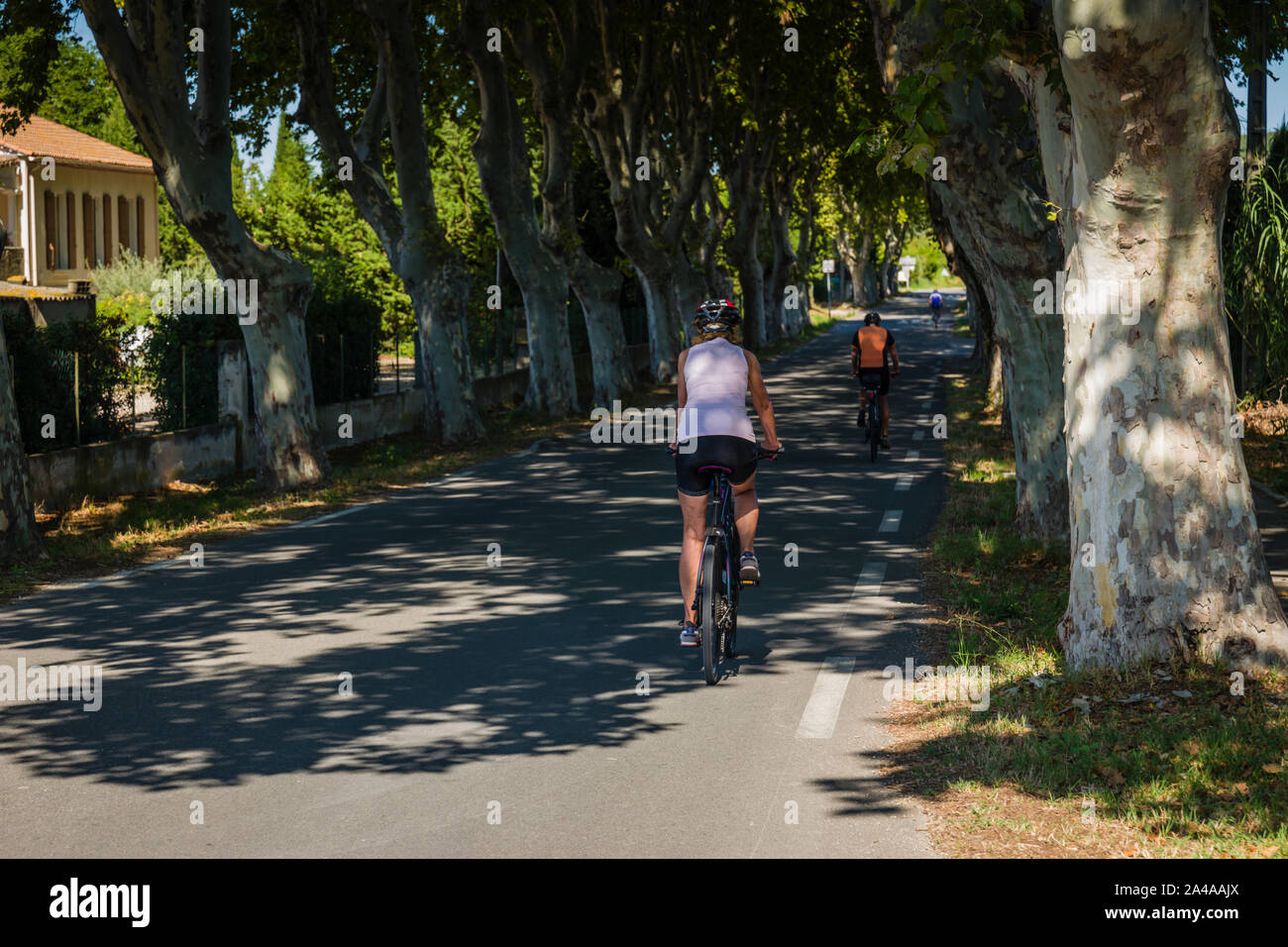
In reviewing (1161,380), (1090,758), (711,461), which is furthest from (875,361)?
(1090,758)

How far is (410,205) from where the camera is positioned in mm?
21766

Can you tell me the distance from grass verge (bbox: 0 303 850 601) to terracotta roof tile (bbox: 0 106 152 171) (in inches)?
1012

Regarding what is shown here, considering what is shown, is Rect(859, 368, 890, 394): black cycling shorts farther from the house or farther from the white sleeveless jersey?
Answer: the house

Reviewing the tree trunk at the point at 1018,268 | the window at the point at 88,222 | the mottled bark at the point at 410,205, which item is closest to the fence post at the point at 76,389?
the mottled bark at the point at 410,205

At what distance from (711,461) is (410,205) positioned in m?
14.5

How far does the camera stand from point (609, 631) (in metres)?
9.22

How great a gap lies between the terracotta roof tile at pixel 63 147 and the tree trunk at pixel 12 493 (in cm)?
3284

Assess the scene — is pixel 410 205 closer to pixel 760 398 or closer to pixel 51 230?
pixel 760 398

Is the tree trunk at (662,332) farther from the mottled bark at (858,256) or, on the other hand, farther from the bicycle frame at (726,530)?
the mottled bark at (858,256)

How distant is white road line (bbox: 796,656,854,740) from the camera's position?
23.0ft

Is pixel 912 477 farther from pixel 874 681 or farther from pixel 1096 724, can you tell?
pixel 1096 724

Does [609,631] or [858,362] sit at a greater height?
[858,362]
